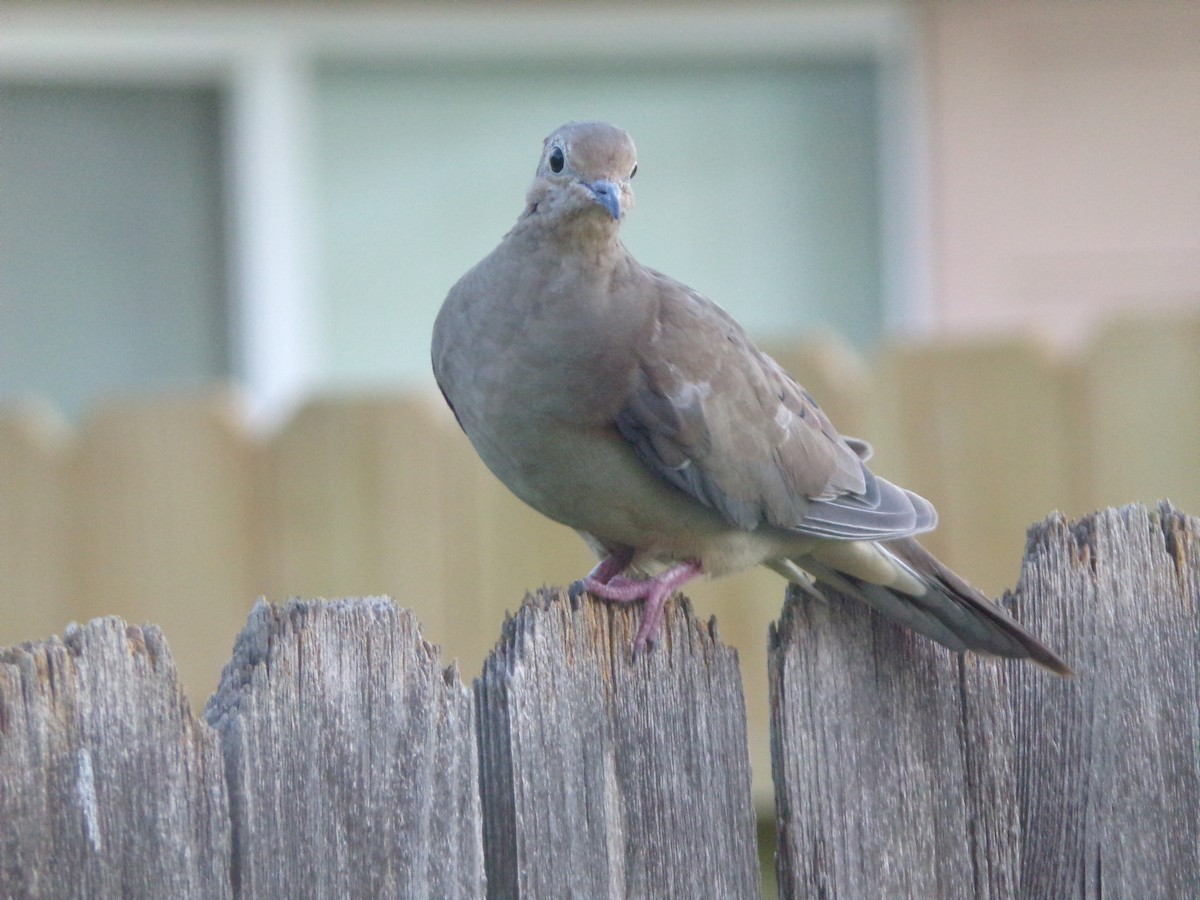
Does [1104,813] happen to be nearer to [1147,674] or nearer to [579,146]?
[1147,674]

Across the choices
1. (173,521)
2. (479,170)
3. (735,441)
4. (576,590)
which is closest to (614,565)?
(735,441)

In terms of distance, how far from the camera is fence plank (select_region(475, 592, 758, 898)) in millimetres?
2203

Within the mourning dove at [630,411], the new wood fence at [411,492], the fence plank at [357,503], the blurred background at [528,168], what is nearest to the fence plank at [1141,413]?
the new wood fence at [411,492]

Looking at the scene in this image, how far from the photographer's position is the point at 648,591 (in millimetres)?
2699

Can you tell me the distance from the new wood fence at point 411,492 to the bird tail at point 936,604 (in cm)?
242

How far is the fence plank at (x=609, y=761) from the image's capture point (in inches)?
86.7

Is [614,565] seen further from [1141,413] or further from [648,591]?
[1141,413]

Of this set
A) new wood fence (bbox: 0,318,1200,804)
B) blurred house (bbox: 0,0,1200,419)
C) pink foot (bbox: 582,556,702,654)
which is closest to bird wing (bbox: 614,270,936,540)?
pink foot (bbox: 582,556,702,654)

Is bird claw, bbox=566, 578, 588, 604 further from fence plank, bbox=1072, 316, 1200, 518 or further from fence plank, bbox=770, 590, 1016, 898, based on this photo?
fence plank, bbox=1072, 316, 1200, 518

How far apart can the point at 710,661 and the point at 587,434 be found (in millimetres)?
813

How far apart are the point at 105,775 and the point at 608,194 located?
1.48 meters

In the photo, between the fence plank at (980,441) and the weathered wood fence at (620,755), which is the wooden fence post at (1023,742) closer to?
the weathered wood fence at (620,755)

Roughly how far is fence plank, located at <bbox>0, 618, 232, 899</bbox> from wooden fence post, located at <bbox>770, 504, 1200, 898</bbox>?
0.86 m

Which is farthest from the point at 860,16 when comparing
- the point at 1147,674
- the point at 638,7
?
the point at 1147,674
